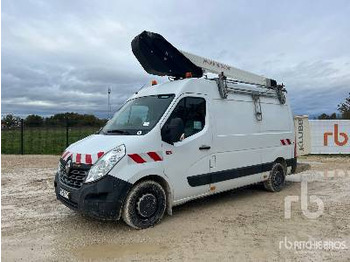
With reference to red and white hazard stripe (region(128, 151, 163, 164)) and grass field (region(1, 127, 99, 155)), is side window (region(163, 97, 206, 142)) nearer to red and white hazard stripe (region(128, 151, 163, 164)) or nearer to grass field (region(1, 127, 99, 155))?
red and white hazard stripe (region(128, 151, 163, 164))

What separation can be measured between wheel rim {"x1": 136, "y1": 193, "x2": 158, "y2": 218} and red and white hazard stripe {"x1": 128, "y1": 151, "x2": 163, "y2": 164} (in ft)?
1.78

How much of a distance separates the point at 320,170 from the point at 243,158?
5.91 meters

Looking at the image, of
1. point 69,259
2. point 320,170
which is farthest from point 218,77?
point 320,170

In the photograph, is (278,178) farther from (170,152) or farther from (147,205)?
(147,205)

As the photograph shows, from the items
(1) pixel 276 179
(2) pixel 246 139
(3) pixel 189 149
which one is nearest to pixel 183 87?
(3) pixel 189 149

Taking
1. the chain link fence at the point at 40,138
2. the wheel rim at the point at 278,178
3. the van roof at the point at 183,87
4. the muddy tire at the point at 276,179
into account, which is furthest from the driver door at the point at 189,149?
the chain link fence at the point at 40,138

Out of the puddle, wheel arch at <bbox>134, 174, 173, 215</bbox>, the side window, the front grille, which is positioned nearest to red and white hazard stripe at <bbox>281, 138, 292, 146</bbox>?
the side window

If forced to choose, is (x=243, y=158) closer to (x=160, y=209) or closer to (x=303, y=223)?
(x=303, y=223)

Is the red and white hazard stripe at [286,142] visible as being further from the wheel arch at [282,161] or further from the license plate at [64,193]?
the license plate at [64,193]

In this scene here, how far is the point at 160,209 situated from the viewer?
18.8ft

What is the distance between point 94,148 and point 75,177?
52 cm

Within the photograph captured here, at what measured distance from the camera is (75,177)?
17.8 ft

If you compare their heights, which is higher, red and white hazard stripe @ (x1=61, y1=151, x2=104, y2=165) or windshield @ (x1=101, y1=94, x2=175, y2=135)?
windshield @ (x1=101, y1=94, x2=175, y2=135)

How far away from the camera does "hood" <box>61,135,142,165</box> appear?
528 centimetres
